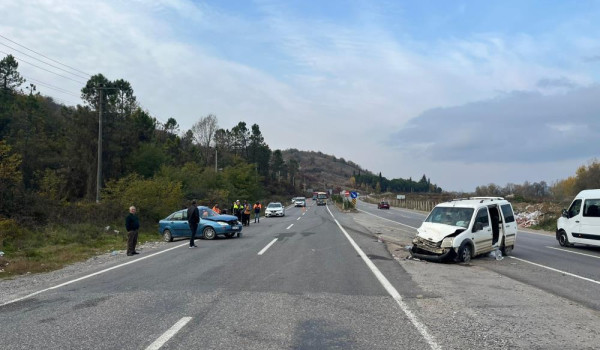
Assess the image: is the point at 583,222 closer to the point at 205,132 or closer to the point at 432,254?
the point at 432,254

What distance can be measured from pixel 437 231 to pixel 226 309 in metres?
8.24

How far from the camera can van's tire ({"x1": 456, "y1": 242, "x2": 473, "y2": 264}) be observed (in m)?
13.4

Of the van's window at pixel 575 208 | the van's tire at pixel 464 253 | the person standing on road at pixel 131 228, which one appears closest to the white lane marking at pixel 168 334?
the van's tire at pixel 464 253

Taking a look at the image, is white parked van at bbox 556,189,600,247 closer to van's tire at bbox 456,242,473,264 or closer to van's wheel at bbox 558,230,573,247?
van's wheel at bbox 558,230,573,247

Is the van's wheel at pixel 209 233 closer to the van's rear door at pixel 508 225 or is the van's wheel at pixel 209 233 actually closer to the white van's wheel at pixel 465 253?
the white van's wheel at pixel 465 253

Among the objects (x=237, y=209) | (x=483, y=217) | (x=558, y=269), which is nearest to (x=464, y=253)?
(x=483, y=217)

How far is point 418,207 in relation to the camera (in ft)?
255

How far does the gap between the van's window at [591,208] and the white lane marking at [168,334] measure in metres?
17.4

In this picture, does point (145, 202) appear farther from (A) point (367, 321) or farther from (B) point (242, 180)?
(B) point (242, 180)

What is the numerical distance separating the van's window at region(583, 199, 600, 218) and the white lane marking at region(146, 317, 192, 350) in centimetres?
1741

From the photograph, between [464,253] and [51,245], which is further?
[51,245]

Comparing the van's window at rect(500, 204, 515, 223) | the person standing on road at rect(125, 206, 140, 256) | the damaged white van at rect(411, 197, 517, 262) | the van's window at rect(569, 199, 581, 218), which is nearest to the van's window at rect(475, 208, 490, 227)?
the damaged white van at rect(411, 197, 517, 262)

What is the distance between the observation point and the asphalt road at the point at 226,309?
5914 millimetres

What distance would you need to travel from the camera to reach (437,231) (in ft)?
45.4
